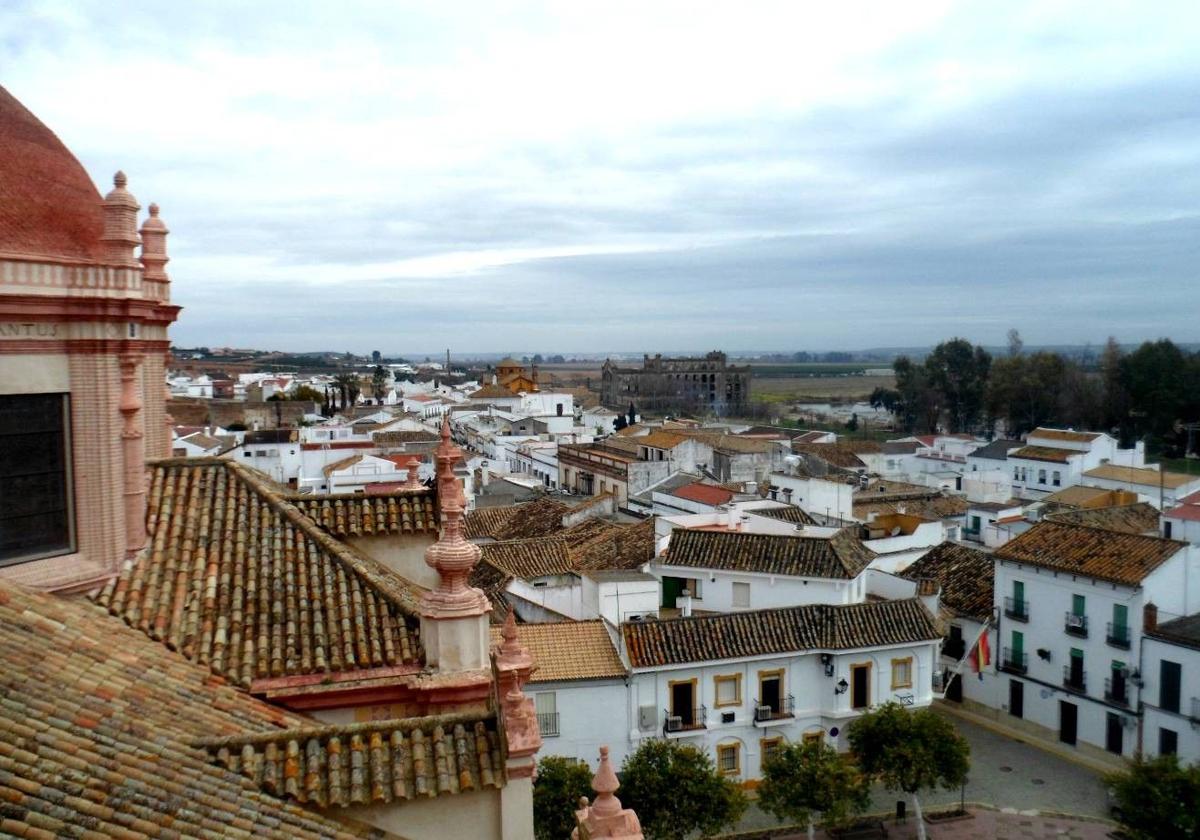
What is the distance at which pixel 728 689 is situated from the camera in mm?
20984

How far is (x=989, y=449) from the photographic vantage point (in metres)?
55.7

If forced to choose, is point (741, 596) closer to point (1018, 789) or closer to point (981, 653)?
point (981, 653)

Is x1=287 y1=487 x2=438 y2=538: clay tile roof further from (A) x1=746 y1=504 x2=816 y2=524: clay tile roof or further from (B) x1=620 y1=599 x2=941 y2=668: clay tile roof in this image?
(A) x1=746 y1=504 x2=816 y2=524: clay tile roof

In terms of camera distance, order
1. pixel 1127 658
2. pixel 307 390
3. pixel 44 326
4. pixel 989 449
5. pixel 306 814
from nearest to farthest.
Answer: pixel 306 814 → pixel 44 326 → pixel 1127 658 → pixel 989 449 → pixel 307 390

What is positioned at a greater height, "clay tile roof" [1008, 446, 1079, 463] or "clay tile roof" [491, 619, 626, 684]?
"clay tile roof" [1008, 446, 1079, 463]

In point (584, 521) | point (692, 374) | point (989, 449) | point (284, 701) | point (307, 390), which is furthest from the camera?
point (692, 374)

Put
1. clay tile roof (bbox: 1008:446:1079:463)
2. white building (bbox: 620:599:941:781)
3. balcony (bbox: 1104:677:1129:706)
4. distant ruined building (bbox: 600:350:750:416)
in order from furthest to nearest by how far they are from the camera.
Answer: distant ruined building (bbox: 600:350:750:416) < clay tile roof (bbox: 1008:446:1079:463) < balcony (bbox: 1104:677:1129:706) < white building (bbox: 620:599:941:781)

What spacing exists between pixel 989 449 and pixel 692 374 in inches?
2803

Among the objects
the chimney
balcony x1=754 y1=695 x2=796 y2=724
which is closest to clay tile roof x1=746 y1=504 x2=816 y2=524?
balcony x1=754 y1=695 x2=796 y2=724

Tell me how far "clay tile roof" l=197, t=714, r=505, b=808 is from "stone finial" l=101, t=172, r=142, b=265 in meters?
4.74

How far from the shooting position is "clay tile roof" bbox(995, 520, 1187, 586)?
23219 millimetres

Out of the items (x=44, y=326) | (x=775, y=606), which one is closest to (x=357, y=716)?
(x=44, y=326)

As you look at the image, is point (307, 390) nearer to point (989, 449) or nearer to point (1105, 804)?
point (989, 449)

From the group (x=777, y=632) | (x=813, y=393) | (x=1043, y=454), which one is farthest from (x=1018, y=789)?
(x=813, y=393)
